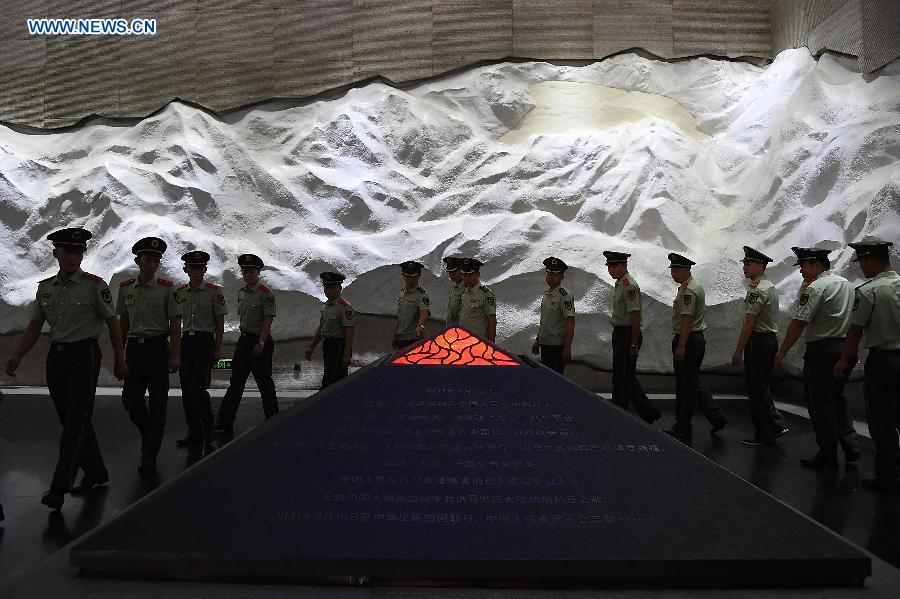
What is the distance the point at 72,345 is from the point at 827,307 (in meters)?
3.96

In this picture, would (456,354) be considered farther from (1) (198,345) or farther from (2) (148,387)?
(1) (198,345)

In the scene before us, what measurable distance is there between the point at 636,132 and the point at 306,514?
21.9ft

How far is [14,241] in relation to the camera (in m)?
7.31

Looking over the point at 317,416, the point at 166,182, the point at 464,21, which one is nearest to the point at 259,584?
the point at 317,416

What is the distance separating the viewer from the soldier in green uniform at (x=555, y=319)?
5270 mm

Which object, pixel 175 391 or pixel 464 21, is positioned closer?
pixel 175 391

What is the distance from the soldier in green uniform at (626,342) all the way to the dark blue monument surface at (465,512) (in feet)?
10.1

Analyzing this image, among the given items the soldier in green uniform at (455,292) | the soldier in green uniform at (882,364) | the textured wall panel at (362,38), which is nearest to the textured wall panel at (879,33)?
the textured wall panel at (362,38)

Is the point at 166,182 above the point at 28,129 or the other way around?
the other way around

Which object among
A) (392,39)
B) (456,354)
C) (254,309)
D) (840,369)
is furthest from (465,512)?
(392,39)

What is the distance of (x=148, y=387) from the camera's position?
13.0 feet

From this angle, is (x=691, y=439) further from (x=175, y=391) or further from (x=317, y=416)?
(x=175, y=391)

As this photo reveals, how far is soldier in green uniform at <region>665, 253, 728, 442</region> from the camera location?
470 centimetres

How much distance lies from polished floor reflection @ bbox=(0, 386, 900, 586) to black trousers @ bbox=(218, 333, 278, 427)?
0.66 ft
